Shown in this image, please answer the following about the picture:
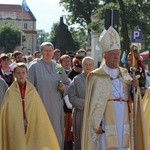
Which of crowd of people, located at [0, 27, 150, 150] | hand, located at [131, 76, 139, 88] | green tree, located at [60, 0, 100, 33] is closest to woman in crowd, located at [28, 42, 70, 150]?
crowd of people, located at [0, 27, 150, 150]

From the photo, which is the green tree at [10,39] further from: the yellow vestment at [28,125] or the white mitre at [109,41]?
the white mitre at [109,41]

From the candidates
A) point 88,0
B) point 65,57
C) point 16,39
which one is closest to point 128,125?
point 65,57

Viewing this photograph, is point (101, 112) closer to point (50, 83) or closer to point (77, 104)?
point (77, 104)

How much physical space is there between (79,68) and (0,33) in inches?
3577

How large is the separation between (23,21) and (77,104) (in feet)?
406

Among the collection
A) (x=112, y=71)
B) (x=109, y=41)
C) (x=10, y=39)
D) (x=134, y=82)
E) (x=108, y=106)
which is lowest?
(x=108, y=106)

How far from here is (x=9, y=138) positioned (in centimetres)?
862

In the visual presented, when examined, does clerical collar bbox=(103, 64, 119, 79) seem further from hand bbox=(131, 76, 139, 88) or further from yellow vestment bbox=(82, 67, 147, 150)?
hand bbox=(131, 76, 139, 88)

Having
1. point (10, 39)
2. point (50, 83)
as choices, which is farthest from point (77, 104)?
point (10, 39)

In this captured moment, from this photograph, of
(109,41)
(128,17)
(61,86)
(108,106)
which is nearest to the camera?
(108,106)

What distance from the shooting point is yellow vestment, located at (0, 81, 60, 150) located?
28.1 feet

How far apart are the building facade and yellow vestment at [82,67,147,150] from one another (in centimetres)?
11520

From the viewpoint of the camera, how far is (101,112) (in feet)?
24.0

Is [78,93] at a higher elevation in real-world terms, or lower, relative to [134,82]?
lower
